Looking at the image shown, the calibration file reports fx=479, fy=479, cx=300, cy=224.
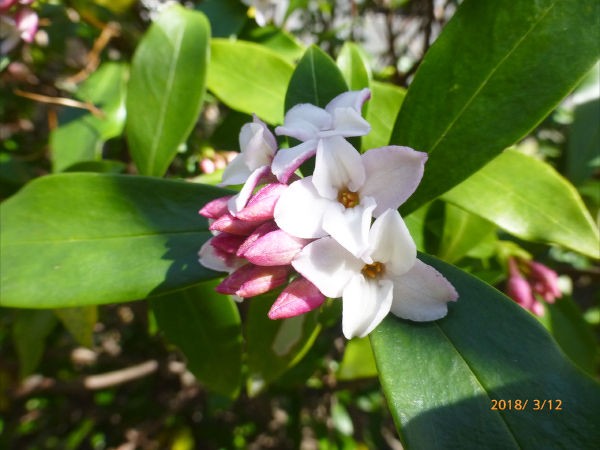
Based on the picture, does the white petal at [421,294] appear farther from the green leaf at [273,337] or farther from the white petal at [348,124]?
the green leaf at [273,337]

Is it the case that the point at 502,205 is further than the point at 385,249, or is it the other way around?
the point at 502,205

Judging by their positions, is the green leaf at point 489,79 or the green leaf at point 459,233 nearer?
the green leaf at point 489,79

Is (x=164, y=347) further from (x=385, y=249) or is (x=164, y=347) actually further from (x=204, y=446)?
(x=385, y=249)

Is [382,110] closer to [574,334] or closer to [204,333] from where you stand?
[204,333]

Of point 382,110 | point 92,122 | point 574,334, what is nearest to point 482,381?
point 382,110

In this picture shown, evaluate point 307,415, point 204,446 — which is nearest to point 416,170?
point 307,415

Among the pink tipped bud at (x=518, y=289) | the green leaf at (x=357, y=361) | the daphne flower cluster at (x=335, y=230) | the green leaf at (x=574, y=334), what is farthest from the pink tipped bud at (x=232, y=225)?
the green leaf at (x=574, y=334)

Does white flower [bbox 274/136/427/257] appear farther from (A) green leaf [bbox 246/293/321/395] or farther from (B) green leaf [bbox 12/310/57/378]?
(B) green leaf [bbox 12/310/57/378]
